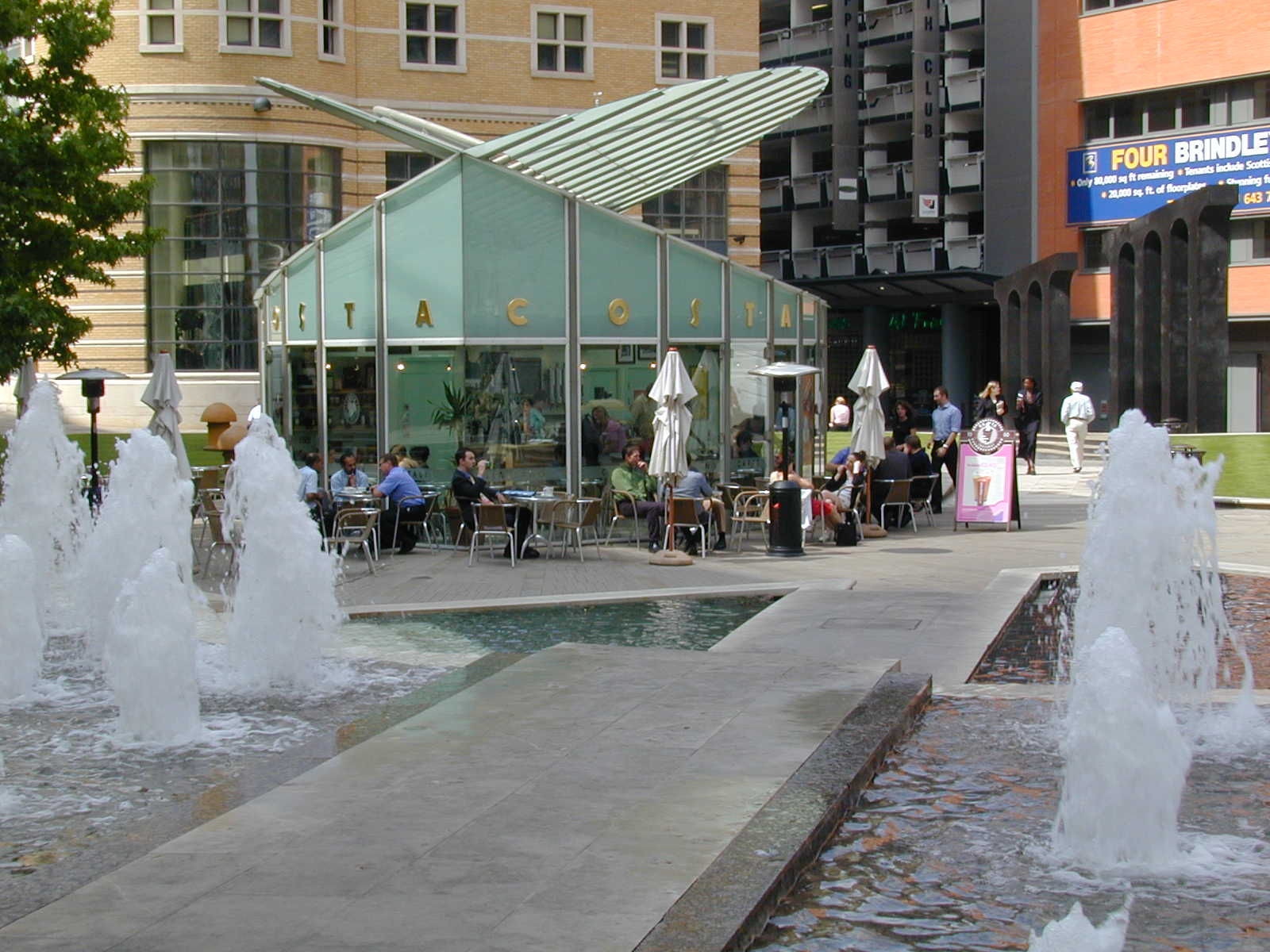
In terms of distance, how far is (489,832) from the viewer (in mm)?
6777

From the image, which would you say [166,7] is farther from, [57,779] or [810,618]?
[57,779]

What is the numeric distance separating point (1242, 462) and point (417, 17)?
22.9 meters

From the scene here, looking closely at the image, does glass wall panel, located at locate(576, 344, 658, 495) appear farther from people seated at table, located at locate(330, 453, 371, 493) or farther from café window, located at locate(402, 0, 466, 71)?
café window, located at locate(402, 0, 466, 71)

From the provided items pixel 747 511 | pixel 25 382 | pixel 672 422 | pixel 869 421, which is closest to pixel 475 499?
pixel 672 422

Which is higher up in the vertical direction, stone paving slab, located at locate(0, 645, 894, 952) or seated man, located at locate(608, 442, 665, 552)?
seated man, located at locate(608, 442, 665, 552)

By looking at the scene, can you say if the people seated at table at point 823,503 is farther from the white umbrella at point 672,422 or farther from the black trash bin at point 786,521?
the white umbrella at point 672,422

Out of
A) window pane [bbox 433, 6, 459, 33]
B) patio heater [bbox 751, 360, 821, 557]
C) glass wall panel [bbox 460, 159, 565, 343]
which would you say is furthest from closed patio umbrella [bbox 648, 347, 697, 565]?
window pane [bbox 433, 6, 459, 33]

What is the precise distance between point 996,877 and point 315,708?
16.0 ft

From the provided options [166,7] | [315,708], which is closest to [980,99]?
[166,7]

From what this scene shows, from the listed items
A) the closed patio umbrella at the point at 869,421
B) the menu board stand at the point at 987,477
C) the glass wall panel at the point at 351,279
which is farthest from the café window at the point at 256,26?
the menu board stand at the point at 987,477

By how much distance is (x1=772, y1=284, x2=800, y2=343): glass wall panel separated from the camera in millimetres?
22984

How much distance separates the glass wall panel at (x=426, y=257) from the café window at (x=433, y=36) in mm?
20027

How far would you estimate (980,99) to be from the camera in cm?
4969

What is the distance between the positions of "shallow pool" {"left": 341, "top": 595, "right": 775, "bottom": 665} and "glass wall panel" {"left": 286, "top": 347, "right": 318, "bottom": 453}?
7.28m
